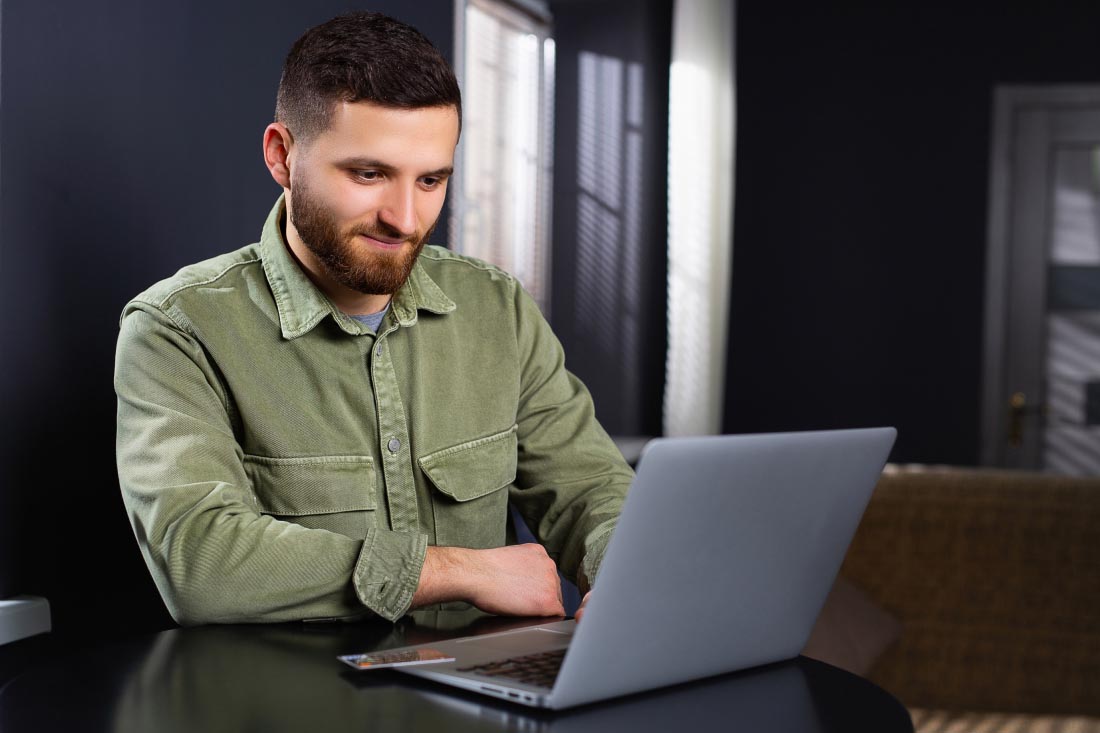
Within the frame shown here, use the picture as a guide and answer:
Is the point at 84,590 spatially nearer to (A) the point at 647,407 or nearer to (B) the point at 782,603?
(B) the point at 782,603

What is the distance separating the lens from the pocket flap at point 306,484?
1452 millimetres

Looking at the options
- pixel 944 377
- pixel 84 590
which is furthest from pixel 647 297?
pixel 84 590

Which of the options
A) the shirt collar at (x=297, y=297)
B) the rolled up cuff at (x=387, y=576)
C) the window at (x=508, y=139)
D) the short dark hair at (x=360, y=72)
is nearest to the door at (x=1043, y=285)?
the window at (x=508, y=139)

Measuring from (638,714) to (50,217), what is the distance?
1.05 meters

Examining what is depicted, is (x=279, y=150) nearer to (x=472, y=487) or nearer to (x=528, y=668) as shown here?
(x=472, y=487)

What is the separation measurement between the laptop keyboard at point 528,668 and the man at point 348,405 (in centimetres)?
25

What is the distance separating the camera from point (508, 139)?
4.27 m

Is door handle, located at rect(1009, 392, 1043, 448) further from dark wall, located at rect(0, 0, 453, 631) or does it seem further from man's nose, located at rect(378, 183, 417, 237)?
man's nose, located at rect(378, 183, 417, 237)

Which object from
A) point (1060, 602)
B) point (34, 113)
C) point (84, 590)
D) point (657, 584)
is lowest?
point (1060, 602)

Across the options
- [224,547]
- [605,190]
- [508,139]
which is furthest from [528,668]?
[605,190]

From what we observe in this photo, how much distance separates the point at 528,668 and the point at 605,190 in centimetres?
384

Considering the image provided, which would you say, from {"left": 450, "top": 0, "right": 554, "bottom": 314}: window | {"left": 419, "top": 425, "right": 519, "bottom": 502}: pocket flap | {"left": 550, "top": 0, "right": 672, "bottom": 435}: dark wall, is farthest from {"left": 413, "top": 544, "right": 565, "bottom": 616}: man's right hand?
{"left": 550, "top": 0, "right": 672, "bottom": 435}: dark wall

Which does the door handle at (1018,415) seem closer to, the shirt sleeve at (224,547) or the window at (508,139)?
the window at (508,139)

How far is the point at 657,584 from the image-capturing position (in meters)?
0.90
